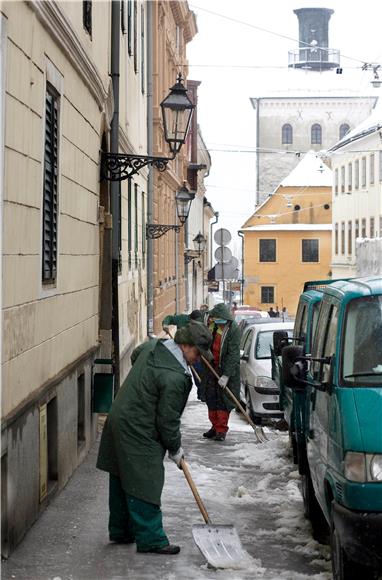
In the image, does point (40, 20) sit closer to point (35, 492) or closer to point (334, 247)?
point (35, 492)

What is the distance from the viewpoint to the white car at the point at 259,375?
52.2 ft

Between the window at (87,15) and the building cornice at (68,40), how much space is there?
1.18ft

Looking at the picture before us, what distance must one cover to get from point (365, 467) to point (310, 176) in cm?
7560

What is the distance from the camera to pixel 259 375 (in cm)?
1628

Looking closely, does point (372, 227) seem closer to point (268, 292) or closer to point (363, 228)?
point (363, 228)

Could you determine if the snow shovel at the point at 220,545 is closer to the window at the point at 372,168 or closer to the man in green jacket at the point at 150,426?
the man in green jacket at the point at 150,426

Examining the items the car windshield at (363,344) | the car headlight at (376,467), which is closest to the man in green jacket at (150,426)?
the car windshield at (363,344)

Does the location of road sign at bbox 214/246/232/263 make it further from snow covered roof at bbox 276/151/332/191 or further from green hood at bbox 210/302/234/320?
snow covered roof at bbox 276/151/332/191

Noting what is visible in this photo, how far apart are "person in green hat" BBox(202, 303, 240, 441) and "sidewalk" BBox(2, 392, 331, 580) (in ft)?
4.52

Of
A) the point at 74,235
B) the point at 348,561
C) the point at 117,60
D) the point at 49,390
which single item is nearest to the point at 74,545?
the point at 49,390

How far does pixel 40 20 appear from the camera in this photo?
26.7ft

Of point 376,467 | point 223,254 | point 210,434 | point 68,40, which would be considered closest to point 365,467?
point 376,467

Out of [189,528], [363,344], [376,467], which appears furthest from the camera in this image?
[189,528]

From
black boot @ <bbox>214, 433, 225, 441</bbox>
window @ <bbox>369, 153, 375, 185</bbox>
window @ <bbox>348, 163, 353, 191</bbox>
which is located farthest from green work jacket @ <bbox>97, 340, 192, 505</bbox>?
window @ <bbox>348, 163, 353, 191</bbox>
